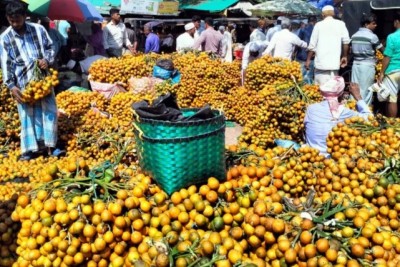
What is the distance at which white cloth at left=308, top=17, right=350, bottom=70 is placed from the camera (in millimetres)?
7102

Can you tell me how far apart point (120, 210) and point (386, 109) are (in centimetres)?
591

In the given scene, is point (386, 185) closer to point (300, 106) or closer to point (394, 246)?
point (394, 246)

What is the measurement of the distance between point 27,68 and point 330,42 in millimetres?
4797

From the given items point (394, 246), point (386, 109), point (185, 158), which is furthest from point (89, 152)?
point (386, 109)

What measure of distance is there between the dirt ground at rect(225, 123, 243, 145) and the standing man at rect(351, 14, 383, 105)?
228cm

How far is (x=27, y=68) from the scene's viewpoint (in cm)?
480

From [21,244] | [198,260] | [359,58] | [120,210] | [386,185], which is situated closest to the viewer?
[198,260]

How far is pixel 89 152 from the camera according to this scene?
4766 mm

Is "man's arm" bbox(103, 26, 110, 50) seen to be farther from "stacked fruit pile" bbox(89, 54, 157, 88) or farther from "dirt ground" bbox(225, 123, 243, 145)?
"dirt ground" bbox(225, 123, 243, 145)

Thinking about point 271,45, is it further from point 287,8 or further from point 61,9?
point 287,8

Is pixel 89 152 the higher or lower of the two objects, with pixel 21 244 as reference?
lower

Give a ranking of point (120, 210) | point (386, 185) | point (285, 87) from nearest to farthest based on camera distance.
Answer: point (120, 210)
point (386, 185)
point (285, 87)

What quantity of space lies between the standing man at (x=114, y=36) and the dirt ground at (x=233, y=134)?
159 inches

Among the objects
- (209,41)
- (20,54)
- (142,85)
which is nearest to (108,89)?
(142,85)
